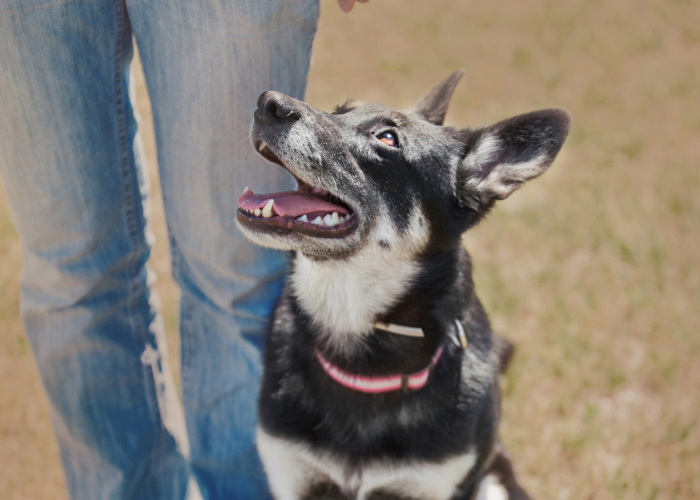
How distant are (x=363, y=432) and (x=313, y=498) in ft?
1.14

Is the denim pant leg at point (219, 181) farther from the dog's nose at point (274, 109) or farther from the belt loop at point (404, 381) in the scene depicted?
the belt loop at point (404, 381)

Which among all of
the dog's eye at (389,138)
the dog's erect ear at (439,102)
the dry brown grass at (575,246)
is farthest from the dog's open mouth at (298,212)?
the dry brown grass at (575,246)

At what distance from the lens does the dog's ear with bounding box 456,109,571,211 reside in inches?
77.9

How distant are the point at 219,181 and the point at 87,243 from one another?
50 centimetres

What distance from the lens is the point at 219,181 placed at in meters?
2.23

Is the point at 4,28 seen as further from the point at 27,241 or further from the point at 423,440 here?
the point at 423,440

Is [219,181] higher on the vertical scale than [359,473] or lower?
higher

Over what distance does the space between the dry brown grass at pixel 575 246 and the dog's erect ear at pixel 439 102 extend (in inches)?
36.7

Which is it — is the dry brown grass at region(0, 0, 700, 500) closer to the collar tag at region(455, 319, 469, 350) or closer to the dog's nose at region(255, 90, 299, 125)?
the collar tag at region(455, 319, 469, 350)

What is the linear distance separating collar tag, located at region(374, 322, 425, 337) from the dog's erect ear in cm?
85

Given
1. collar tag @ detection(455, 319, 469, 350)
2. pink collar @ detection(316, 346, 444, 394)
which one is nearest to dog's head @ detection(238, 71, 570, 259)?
collar tag @ detection(455, 319, 469, 350)

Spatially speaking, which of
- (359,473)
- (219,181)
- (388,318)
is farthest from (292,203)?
(359,473)

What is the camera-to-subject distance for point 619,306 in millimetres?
3967

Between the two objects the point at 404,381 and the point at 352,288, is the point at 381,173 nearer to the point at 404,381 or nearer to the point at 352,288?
the point at 352,288
